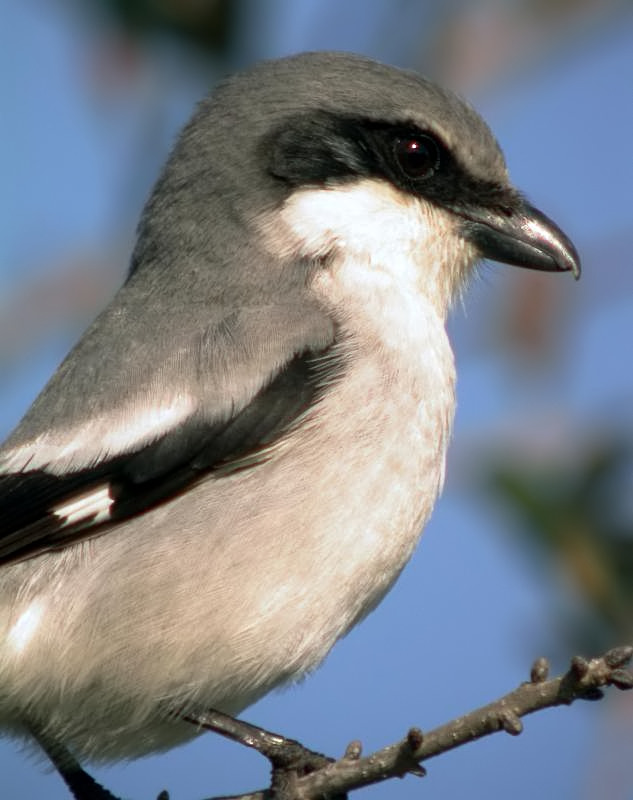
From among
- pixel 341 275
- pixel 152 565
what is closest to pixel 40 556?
pixel 152 565

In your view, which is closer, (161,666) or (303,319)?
(161,666)

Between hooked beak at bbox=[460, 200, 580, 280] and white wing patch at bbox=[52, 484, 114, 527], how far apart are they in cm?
129

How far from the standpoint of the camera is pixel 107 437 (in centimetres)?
332

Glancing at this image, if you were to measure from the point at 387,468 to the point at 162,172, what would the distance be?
46.7 inches

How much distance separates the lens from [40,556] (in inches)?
130

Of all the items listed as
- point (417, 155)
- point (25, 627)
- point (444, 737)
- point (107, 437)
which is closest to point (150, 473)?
point (107, 437)

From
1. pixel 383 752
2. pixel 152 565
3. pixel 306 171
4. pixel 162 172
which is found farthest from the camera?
pixel 162 172

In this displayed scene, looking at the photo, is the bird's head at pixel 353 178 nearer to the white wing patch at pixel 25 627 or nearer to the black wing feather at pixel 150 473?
the black wing feather at pixel 150 473

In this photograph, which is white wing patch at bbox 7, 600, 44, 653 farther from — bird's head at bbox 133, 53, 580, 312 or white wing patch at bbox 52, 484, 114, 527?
bird's head at bbox 133, 53, 580, 312

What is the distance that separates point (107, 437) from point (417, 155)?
121 cm

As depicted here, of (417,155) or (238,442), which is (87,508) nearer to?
(238,442)

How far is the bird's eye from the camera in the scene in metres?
3.87

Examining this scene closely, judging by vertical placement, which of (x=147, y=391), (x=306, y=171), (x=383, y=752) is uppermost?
(x=306, y=171)

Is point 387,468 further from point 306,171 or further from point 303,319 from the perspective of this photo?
point 306,171
